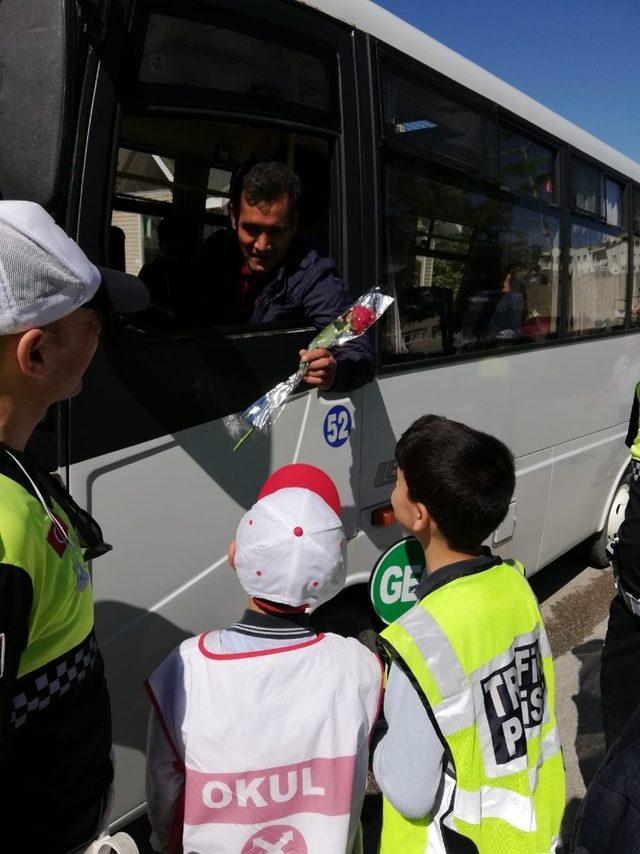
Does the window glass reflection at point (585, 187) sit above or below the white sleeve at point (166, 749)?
above

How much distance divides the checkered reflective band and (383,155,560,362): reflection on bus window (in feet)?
5.74

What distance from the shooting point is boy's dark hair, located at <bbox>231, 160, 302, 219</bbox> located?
7.52 ft

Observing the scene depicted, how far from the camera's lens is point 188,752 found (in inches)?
58.5

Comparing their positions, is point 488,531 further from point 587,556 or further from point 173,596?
point 587,556

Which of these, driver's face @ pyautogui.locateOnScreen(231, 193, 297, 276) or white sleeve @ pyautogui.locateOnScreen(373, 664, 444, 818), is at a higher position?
driver's face @ pyautogui.locateOnScreen(231, 193, 297, 276)

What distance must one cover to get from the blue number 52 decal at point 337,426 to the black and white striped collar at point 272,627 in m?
1.03

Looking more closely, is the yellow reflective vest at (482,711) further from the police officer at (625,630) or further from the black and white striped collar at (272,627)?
the police officer at (625,630)

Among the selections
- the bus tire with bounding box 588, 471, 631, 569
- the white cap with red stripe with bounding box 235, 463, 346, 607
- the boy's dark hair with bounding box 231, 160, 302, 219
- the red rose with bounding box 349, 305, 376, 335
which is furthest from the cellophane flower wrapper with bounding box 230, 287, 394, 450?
the bus tire with bounding box 588, 471, 631, 569

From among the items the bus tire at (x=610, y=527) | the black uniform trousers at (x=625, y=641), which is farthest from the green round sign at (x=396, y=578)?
the bus tire at (x=610, y=527)

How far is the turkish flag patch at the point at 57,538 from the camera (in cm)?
120

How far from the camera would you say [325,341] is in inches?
88.0

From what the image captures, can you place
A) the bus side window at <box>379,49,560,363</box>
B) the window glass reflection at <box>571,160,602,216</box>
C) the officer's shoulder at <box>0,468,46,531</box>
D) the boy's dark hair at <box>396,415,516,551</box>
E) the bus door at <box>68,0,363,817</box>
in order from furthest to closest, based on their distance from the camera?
the window glass reflection at <box>571,160,602,216</box> → the bus side window at <box>379,49,560,363</box> → the bus door at <box>68,0,363,817</box> → the boy's dark hair at <box>396,415,516,551</box> → the officer's shoulder at <box>0,468,46,531</box>

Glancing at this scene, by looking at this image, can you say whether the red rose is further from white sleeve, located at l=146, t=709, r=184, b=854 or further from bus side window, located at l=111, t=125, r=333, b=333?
white sleeve, located at l=146, t=709, r=184, b=854

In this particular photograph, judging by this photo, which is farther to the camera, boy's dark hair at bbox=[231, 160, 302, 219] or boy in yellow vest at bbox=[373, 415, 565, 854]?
boy's dark hair at bbox=[231, 160, 302, 219]
